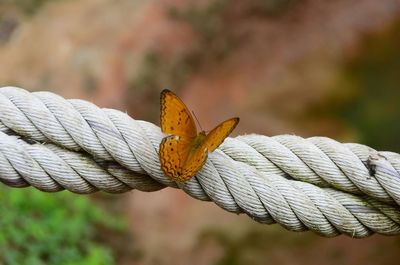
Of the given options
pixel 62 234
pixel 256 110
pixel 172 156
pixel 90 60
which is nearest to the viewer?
pixel 172 156

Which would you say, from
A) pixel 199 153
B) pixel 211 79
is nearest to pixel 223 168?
pixel 199 153

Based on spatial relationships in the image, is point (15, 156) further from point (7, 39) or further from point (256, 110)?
point (256, 110)

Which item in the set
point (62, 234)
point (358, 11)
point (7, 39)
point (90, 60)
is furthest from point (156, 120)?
point (358, 11)

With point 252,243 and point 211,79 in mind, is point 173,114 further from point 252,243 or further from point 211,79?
point 211,79

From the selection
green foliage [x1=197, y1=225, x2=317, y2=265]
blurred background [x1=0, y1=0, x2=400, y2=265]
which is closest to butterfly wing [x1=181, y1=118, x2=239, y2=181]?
blurred background [x1=0, y1=0, x2=400, y2=265]

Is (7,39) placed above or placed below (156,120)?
above

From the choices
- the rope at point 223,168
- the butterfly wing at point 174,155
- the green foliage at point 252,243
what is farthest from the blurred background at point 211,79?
the butterfly wing at point 174,155

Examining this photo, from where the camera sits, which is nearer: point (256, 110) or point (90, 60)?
point (90, 60)
